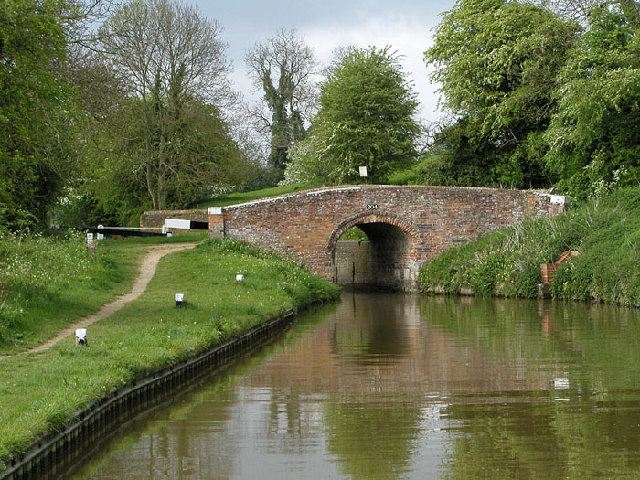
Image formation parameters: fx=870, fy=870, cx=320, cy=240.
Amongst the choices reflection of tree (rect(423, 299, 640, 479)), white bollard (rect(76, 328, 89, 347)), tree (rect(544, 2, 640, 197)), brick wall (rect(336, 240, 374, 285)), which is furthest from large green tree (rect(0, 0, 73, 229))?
brick wall (rect(336, 240, 374, 285))

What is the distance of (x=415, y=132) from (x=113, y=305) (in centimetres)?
2449

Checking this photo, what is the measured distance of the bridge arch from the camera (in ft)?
90.0

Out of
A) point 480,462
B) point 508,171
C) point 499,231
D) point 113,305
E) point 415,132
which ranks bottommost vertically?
point 480,462

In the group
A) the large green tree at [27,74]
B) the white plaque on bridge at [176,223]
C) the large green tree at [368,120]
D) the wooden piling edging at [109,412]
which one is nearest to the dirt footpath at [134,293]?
the wooden piling edging at [109,412]

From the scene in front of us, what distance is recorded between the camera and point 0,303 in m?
12.8

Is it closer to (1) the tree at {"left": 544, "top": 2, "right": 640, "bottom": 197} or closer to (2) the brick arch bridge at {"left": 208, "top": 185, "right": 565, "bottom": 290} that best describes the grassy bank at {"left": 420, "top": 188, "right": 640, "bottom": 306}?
(2) the brick arch bridge at {"left": 208, "top": 185, "right": 565, "bottom": 290}

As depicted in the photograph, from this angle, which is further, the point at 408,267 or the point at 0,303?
the point at 408,267

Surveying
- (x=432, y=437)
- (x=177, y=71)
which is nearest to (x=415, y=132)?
(x=177, y=71)

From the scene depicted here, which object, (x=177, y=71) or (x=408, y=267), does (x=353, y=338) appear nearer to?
(x=408, y=267)

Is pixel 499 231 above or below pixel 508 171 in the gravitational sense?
below

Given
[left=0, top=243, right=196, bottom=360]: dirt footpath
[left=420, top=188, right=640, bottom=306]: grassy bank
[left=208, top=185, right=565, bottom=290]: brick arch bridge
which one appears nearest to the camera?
[left=0, top=243, right=196, bottom=360]: dirt footpath

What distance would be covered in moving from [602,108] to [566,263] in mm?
5366

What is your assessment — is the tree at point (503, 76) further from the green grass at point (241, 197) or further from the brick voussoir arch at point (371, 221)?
the green grass at point (241, 197)

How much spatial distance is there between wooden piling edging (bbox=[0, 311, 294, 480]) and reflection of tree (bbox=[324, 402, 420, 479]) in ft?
6.93
